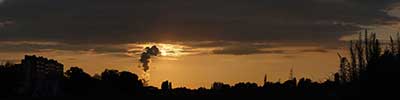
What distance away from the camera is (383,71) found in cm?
2044

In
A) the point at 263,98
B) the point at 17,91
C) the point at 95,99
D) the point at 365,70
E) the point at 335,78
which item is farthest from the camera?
the point at 17,91


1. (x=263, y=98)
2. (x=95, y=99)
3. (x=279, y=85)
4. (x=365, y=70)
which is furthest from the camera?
(x=95, y=99)

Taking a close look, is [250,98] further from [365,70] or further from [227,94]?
[365,70]

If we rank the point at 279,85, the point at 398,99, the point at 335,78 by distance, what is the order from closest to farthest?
the point at 398,99, the point at 335,78, the point at 279,85

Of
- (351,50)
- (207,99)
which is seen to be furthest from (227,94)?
(351,50)

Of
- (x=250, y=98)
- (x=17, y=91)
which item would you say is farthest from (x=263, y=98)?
(x=17, y=91)

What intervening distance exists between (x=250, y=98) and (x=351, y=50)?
331 inches

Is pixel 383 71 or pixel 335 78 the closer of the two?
pixel 383 71

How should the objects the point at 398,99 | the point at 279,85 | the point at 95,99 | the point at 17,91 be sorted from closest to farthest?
the point at 398,99, the point at 279,85, the point at 95,99, the point at 17,91

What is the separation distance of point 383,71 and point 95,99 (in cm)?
2062

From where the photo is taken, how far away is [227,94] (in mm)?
32156

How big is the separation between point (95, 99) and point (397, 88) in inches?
828

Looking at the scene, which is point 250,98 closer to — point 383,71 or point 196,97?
point 196,97

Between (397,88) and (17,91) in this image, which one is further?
(17,91)
